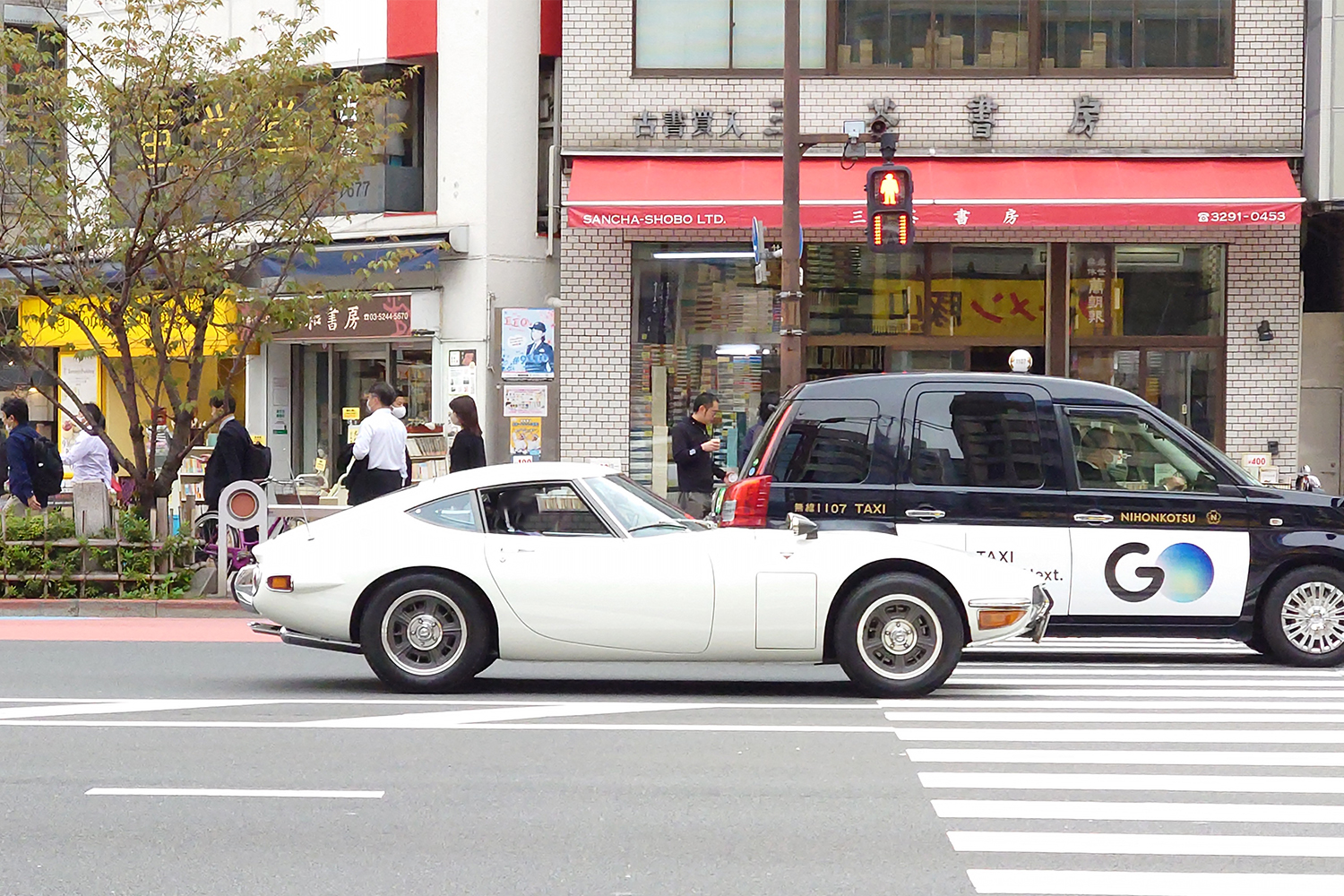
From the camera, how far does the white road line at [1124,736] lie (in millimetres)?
8602

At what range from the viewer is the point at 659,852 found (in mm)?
6258

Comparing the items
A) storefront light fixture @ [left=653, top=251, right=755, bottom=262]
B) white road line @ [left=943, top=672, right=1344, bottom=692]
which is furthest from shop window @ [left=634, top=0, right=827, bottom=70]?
white road line @ [left=943, top=672, right=1344, bottom=692]

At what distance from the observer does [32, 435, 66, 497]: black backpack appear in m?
16.9

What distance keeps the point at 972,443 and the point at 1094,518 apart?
951mm

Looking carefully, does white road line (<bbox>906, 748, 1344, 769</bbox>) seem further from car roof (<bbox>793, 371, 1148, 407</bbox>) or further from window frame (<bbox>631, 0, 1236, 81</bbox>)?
window frame (<bbox>631, 0, 1236, 81</bbox>)

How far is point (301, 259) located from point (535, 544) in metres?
13.4

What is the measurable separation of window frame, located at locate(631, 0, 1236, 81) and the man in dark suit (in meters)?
7.45

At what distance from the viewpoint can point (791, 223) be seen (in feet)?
54.4

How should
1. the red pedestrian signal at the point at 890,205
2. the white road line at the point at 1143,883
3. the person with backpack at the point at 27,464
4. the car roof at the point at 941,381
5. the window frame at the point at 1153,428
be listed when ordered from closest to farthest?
the white road line at the point at 1143,883 → the window frame at the point at 1153,428 → the car roof at the point at 941,381 → the red pedestrian signal at the point at 890,205 → the person with backpack at the point at 27,464

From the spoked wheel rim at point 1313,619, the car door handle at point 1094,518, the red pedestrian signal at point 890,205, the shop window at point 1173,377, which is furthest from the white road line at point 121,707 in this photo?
the shop window at point 1173,377

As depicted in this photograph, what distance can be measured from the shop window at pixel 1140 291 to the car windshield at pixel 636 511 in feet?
38.2

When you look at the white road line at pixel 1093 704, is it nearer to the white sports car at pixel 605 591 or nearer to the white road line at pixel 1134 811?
the white sports car at pixel 605 591

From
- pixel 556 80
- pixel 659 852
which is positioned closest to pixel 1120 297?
pixel 556 80

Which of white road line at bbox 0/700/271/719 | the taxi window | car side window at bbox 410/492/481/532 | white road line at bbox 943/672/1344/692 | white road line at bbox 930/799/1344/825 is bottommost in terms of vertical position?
white road line at bbox 943/672/1344/692
